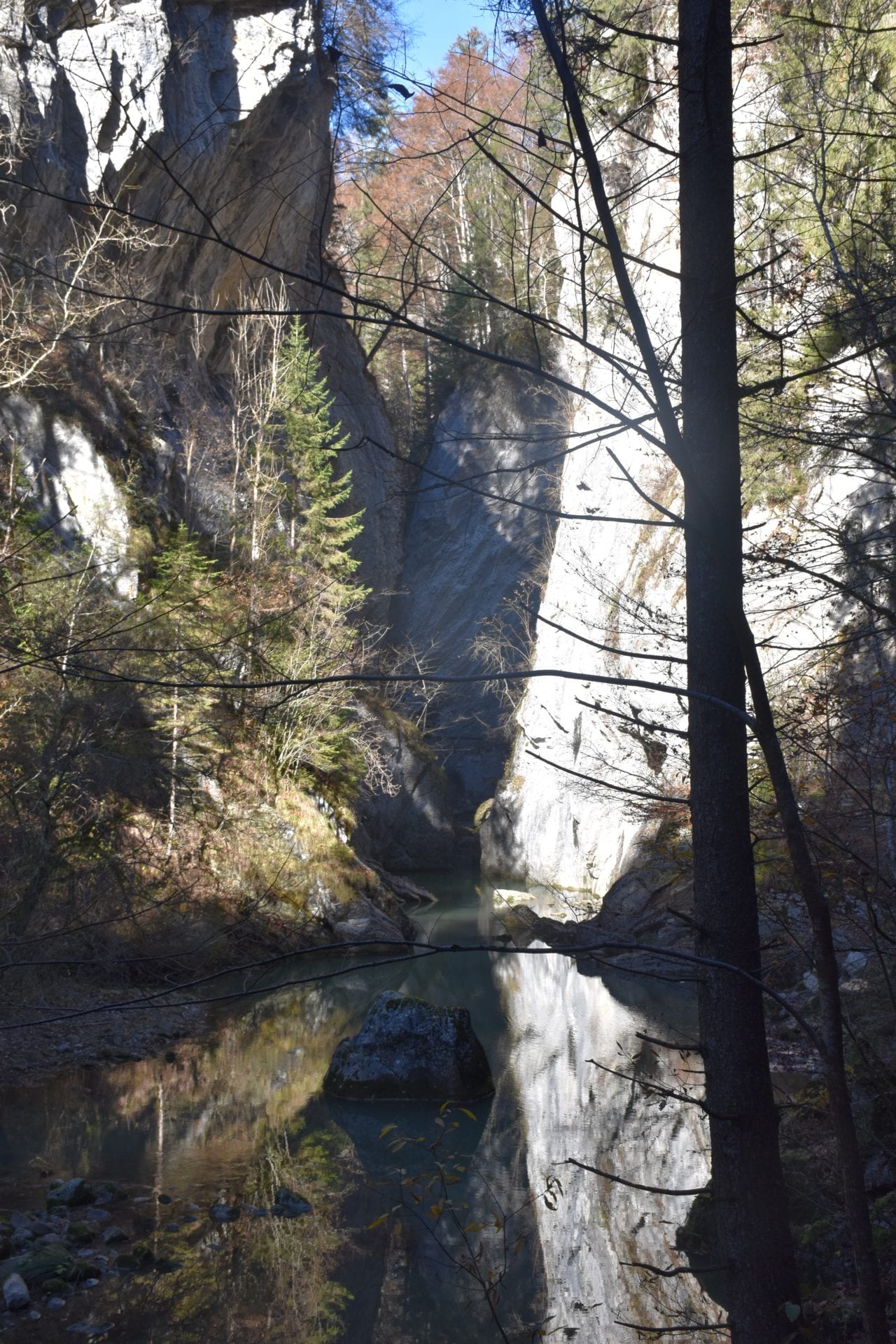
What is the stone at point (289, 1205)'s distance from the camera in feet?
23.0

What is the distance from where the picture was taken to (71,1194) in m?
7.05

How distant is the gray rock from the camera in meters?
5.64

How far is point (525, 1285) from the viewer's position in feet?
20.6

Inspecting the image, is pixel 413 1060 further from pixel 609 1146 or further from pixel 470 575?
pixel 470 575

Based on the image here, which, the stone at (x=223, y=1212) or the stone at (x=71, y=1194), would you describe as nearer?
the stone at (x=223, y=1212)

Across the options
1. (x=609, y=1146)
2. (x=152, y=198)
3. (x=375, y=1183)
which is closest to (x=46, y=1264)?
(x=375, y=1183)

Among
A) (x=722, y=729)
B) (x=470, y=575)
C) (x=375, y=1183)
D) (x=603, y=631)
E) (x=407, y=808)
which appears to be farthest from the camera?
(x=470, y=575)

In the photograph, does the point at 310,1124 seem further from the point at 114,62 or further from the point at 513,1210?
the point at 114,62

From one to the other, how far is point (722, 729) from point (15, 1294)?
5.25m

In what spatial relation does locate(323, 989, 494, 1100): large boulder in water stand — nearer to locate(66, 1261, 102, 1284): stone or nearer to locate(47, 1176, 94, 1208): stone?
locate(47, 1176, 94, 1208): stone

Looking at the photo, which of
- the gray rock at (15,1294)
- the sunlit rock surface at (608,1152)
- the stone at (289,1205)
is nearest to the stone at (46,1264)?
the gray rock at (15,1294)

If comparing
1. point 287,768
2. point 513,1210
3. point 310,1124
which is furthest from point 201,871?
point 513,1210

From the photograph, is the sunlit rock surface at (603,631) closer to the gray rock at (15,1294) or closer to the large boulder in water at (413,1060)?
the large boulder in water at (413,1060)

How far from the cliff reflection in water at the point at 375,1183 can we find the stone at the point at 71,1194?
269 millimetres
